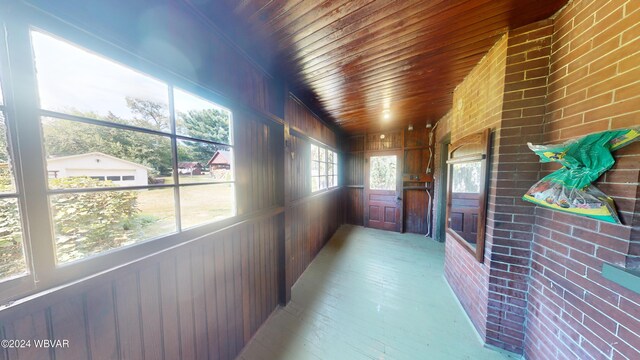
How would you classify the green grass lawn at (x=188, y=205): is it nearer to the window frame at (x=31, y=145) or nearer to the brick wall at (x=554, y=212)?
the window frame at (x=31, y=145)

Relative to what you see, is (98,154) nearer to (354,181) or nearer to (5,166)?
(5,166)

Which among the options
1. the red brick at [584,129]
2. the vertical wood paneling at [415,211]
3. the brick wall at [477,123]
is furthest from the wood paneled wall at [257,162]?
the vertical wood paneling at [415,211]

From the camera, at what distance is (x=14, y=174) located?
64cm

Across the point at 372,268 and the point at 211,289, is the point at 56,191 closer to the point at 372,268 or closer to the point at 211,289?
the point at 211,289

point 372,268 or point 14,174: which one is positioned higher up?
point 14,174

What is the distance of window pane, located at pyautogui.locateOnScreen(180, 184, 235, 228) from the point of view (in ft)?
3.95

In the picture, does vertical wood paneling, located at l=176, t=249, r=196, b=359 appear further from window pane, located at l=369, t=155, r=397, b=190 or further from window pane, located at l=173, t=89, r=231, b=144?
window pane, located at l=369, t=155, r=397, b=190

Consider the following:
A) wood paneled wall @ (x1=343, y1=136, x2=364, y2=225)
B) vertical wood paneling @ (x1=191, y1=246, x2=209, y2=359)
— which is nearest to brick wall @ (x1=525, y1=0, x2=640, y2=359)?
vertical wood paneling @ (x1=191, y1=246, x2=209, y2=359)

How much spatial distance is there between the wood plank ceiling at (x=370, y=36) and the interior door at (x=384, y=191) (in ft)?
7.48

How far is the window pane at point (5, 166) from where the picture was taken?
2.04 feet

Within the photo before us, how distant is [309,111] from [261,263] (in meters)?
2.27

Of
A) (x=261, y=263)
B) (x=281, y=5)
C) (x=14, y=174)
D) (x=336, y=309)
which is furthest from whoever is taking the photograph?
(x=336, y=309)

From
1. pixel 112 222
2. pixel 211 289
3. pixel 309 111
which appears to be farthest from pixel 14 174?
pixel 309 111

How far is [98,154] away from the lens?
0.83 metres
